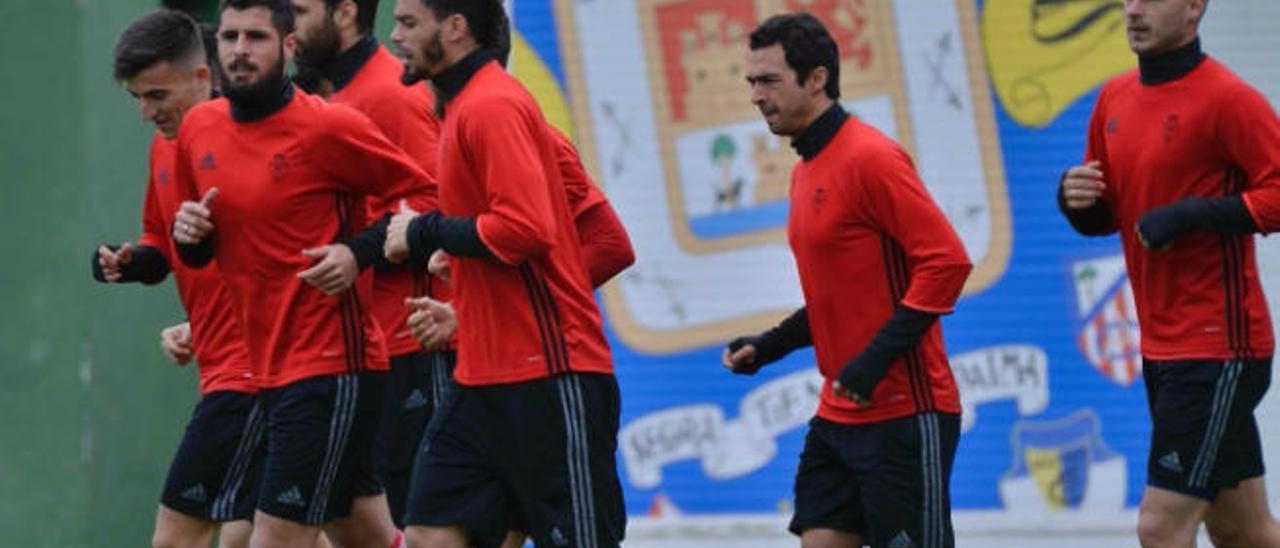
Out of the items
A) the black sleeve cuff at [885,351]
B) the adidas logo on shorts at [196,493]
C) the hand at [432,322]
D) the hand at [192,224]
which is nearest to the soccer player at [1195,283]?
the black sleeve cuff at [885,351]

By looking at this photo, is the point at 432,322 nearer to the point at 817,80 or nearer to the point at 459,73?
the point at 459,73

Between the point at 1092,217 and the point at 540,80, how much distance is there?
4.27 metres

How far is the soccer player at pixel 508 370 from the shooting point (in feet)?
26.9

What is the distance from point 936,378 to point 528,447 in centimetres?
143

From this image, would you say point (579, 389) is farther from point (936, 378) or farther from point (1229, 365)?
point (1229, 365)

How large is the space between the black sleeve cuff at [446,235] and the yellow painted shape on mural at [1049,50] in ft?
17.1

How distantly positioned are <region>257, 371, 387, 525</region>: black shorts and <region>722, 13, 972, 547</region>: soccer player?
1.43m

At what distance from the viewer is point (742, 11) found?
42.8 feet

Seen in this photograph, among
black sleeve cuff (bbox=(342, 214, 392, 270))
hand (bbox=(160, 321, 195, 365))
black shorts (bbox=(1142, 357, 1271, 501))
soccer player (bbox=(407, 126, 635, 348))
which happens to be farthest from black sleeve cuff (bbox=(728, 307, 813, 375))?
hand (bbox=(160, 321, 195, 365))

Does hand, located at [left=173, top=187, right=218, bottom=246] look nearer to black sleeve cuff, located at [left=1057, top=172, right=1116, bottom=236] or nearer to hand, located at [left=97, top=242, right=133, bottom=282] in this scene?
hand, located at [left=97, top=242, right=133, bottom=282]

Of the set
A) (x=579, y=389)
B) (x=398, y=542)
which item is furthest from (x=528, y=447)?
(x=398, y=542)

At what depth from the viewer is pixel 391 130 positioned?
9.91 metres

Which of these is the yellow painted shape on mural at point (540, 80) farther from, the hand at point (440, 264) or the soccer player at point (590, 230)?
the hand at point (440, 264)

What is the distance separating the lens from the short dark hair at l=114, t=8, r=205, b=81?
390 inches
